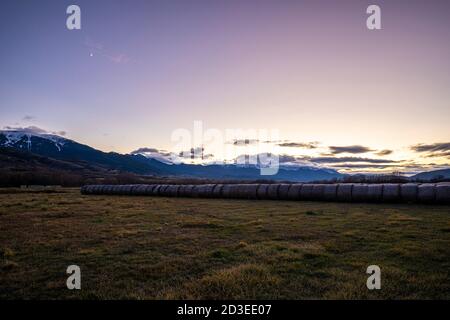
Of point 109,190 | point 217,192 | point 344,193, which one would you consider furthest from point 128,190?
point 344,193

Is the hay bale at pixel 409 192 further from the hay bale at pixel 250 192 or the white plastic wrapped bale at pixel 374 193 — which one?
the hay bale at pixel 250 192

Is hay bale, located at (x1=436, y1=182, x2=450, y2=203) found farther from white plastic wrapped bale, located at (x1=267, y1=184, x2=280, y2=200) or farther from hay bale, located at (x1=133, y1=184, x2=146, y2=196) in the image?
hay bale, located at (x1=133, y1=184, x2=146, y2=196)

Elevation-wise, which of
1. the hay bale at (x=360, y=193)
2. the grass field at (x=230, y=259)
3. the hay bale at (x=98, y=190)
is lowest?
the hay bale at (x=98, y=190)

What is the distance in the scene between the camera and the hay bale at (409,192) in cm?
2639

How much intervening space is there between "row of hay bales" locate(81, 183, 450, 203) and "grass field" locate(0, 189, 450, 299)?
33.2 ft

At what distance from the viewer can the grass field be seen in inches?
288

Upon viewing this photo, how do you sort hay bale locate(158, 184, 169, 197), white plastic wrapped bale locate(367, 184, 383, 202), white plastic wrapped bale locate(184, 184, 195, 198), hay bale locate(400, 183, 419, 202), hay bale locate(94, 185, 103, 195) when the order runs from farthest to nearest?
hay bale locate(94, 185, 103, 195) → hay bale locate(158, 184, 169, 197) → white plastic wrapped bale locate(184, 184, 195, 198) → white plastic wrapped bale locate(367, 184, 383, 202) → hay bale locate(400, 183, 419, 202)

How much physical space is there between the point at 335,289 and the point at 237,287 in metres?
2.20

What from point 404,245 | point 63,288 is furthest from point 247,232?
point 63,288

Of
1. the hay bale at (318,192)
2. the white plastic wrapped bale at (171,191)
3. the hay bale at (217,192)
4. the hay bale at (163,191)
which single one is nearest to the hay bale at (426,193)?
the hay bale at (318,192)

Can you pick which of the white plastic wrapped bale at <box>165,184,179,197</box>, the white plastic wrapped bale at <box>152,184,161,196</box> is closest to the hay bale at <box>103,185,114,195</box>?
the white plastic wrapped bale at <box>152,184,161,196</box>
